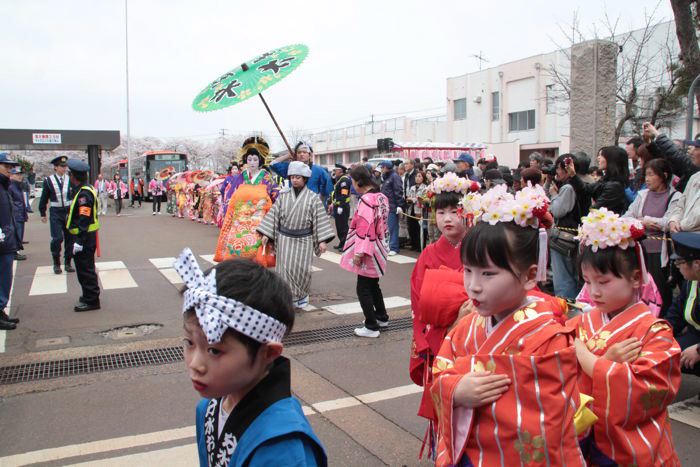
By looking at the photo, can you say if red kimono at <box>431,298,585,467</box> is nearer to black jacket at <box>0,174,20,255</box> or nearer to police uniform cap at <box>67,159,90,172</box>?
black jacket at <box>0,174,20,255</box>

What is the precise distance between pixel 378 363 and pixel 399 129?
42.6m

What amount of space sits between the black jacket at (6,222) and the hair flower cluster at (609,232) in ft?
19.8

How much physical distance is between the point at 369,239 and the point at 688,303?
300 centimetres

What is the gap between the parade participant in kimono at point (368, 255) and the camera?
6.06 meters

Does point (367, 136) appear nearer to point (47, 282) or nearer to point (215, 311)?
point (47, 282)

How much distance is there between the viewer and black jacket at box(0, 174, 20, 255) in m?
6.41

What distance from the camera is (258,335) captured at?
1563 millimetres

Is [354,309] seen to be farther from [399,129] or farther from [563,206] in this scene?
[399,129]

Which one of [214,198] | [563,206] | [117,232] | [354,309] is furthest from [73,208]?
[214,198]

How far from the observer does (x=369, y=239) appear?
612 centimetres

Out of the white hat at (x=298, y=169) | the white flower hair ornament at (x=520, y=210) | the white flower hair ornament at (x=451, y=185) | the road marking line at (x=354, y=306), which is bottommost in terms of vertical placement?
the road marking line at (x=354, y=306)

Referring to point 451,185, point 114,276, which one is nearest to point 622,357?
point 451,185

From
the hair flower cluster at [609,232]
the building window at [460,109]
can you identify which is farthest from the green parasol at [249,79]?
the building window at [460,109]

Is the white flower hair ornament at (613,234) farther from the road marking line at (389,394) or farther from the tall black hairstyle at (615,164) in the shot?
the tall black hairstyle at (615,164)
